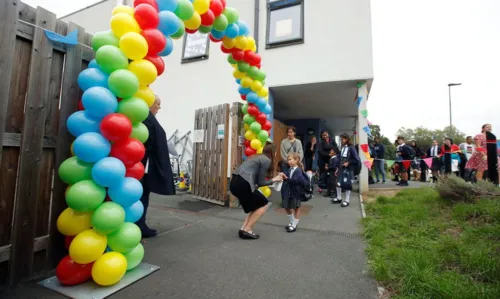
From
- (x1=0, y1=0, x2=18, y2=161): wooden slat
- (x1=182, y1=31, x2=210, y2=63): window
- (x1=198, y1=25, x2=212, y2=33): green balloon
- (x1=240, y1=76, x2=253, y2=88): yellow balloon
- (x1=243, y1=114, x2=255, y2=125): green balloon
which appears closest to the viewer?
(x1=0, y1=0, x2=18, y2=161): wooden slat

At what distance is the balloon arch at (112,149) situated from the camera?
2176 mm

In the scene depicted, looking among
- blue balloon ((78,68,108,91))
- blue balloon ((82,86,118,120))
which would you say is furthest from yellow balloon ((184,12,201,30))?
blue balloon ((82,86,118,120))

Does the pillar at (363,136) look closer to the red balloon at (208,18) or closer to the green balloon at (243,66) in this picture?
the green balloon at (243,66)

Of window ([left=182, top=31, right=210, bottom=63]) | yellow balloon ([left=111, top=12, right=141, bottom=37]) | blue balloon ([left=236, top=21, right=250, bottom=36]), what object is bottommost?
yellow balloon ([left=111, top=12, right=141, bottom=37])

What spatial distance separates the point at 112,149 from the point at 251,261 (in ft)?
6.37

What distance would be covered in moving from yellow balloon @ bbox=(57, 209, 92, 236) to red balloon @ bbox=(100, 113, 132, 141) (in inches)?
29.4

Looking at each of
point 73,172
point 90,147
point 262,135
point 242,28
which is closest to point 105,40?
point 90,147

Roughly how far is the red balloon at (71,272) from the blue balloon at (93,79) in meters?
1.62

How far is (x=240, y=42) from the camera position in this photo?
14.6 feet

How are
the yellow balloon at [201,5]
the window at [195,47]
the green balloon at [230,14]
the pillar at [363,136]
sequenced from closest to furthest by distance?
1. the yellow balloon at [201,5]
2. the green balloon at [230,14]
3. the pillar at [363,136]
4. the window at [195,47]

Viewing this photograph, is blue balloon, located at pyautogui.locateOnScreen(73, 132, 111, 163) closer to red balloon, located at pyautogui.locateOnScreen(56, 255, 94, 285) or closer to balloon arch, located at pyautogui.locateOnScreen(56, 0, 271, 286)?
balloon arch, located at pyautogui.locateOnScreen(56, 0, 271, 286)

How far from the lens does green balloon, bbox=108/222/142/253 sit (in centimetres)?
228

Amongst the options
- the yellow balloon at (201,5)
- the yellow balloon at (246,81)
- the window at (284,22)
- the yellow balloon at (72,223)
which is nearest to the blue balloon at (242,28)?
the yellow balloon at (246,81)

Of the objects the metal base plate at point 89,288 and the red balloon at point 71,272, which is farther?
the red balloon at point 71,272
